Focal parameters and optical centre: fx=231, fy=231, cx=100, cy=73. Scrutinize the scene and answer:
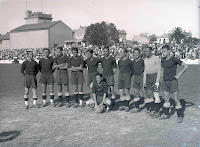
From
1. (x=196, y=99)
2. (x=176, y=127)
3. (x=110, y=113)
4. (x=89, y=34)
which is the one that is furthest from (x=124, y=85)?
(x=89, y=34)

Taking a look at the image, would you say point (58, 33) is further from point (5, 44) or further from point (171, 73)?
point (171, 73)

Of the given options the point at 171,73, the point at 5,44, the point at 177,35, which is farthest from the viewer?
the point at 5,44

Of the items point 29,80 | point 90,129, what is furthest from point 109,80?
point 29,80

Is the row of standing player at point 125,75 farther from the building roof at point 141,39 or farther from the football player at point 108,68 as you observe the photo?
the building roof at point 141,39

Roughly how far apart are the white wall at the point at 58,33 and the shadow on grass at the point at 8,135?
70.2 m

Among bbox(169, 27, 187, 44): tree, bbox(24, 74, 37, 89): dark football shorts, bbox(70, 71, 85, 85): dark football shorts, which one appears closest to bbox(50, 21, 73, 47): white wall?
Result: bbox(169, 27, 187, 44): tree

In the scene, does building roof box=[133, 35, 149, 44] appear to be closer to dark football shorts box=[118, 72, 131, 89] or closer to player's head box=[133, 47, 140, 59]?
dark football shorts box=[118, 72, 131, 89]

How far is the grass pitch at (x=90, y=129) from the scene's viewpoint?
16.5 ft

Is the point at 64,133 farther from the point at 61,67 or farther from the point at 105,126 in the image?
the point at 61,67

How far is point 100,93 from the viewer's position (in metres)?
7.67

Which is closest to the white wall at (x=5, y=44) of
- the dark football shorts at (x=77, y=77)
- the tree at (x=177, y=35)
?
the tree at (x=177, y=35)

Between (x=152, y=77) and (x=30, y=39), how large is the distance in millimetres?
76163

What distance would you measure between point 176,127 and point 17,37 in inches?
3187

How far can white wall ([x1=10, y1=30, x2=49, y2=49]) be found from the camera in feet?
244
